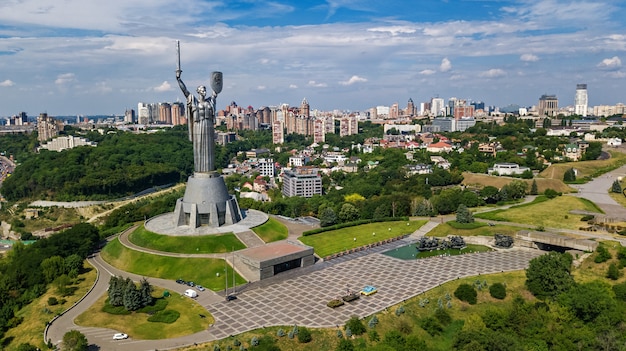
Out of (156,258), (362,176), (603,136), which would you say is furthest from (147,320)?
(603,136)

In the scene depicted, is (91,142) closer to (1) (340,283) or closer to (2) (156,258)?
(2) (156,258)

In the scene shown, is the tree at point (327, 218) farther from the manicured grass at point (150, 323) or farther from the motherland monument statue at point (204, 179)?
the manicured grass at point (150, 323)

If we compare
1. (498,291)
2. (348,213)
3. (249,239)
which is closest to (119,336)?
(249,239)

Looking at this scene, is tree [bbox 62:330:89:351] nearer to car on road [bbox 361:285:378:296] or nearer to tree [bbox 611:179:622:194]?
car on road [bbox 361:285:378:296]

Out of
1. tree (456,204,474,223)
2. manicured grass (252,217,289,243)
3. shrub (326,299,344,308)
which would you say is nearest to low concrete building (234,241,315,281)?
manicured grass (252,217,289,243)

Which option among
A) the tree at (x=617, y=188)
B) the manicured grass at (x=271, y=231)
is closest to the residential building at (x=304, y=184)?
the manicured grass at (x=271, y=231)

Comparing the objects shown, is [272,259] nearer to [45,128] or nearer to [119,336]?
[119,336]
